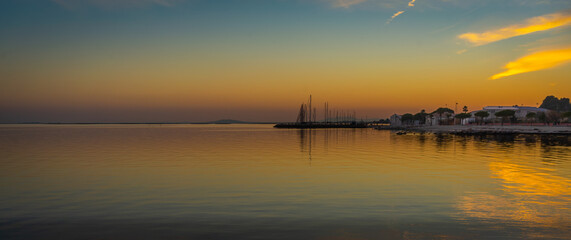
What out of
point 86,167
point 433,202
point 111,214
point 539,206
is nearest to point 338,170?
point 433,202

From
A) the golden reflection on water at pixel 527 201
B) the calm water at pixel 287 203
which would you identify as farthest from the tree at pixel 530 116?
the golden reflection on water at pixel 527 201

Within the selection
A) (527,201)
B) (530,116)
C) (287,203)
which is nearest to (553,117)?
(530,116)

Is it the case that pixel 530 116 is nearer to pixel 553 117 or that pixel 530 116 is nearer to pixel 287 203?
pixel 553 117

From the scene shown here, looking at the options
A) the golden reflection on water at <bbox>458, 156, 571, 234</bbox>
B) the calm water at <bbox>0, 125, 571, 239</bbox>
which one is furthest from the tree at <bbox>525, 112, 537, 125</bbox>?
the golden reflection on water at <bbox>458, 156, 571, 234</bbox>

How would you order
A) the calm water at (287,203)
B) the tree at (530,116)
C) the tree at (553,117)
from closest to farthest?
1. the calm water at (287,203)
2. the tree at (553,117)
3. the tree at (530,116)

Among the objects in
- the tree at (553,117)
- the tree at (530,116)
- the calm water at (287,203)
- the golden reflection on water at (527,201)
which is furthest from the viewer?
the tree at (530,116)

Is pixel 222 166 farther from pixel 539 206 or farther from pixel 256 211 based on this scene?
pixel 539 206

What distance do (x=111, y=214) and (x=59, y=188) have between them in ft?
28.0

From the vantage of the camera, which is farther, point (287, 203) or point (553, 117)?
point (553, 117)

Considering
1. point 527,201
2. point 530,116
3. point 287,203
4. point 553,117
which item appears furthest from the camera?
point 530,116

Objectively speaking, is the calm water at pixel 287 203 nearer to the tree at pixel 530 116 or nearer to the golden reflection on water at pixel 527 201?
the golden reflection on water at pixel 527 201

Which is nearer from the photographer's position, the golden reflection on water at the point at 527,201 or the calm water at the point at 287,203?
the calm water at the point at 287,203

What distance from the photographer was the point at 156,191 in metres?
19.9

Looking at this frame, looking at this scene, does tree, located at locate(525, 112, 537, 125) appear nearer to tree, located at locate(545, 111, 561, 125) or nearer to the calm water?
tree, located at locate(545, 111, 561, 125)
